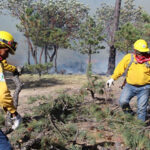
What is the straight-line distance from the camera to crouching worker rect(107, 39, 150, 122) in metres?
3.33

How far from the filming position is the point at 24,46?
28.8 meters

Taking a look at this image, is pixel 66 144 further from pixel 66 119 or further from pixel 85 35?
pixel 85 35

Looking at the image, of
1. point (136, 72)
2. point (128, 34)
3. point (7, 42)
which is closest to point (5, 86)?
point (7, 42)

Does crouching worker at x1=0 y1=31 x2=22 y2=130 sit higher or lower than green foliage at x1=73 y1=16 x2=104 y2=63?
higher

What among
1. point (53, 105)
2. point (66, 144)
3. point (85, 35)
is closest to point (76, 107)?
point (53, 105)

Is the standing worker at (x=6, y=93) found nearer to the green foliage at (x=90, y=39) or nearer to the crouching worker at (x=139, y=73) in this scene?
the crouching worker at (x=139, y=73)

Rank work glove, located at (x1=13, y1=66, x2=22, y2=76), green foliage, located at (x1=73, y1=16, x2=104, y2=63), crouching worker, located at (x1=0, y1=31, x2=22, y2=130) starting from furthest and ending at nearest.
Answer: green foliage, located at (x1=73, y1=16, x2=104, y2=63) → work glove, located at (x1=13, y1=66, x2=22, y2=76) → crouching worker, located at (x1=0, y1=31, x2=22, y2=130)

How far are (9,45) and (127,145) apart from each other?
1849 millimetres

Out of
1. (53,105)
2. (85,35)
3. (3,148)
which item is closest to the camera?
(3,148)

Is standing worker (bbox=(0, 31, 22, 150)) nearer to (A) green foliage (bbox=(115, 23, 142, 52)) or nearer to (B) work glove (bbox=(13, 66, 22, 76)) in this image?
(B) work glove (bbox=(13, 66, 22, 76))

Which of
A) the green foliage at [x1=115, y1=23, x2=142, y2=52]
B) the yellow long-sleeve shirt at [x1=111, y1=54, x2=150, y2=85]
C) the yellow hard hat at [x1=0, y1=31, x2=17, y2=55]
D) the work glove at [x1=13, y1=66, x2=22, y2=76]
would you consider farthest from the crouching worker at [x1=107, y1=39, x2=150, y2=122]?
the green foliage at [x1=115, y1=23, x2=142, y2=52]

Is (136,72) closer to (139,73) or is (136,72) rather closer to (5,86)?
(139,73)

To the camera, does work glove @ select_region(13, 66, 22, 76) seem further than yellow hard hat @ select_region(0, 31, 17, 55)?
Yes

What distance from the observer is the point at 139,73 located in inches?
132
